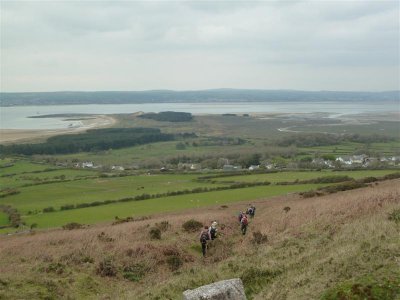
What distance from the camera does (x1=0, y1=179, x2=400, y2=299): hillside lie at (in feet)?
43.2

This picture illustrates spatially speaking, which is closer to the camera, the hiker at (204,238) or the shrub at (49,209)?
the hiker at (204,238)

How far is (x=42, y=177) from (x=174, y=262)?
56.2 metres

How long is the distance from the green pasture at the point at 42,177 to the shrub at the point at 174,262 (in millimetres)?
47947

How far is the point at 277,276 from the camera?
1555 centimetres

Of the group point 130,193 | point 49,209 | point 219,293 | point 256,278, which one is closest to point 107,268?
point 256,278

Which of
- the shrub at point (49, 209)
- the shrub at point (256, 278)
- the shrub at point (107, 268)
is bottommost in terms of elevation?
the shrub at point (49, 209)

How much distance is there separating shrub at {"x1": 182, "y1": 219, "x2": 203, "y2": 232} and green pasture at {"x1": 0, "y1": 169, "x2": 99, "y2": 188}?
43.9m

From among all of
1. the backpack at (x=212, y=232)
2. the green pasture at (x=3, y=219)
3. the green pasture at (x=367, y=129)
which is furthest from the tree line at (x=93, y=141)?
the backpack at (x=212, y=232)

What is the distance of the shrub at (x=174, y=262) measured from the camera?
2175cm

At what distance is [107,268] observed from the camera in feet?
68.7

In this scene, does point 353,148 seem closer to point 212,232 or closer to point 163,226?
point 163,226

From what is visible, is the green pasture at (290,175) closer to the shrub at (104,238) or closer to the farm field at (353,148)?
the farm field at (353,148)

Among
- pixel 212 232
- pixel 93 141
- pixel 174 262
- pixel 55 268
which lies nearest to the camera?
pixel 55 268

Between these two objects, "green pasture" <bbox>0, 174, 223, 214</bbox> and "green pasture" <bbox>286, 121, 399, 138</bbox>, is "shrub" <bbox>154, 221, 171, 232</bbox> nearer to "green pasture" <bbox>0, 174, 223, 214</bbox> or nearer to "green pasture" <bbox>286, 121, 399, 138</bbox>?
"green pasture" <bbox>0, 174, 223, 214</bbox>
